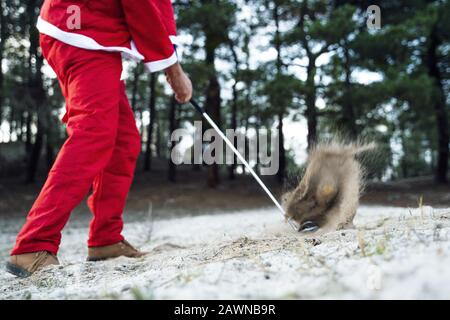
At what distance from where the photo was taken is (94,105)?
6.45 ft

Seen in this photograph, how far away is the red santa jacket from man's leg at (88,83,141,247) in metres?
0.30

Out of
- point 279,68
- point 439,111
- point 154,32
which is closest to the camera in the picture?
point 154,32

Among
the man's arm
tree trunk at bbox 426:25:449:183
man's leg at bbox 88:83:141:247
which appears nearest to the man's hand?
the man's arm

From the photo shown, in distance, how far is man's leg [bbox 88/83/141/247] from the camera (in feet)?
7.76

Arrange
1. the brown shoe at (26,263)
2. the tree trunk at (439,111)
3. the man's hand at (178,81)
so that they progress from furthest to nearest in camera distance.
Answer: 1. the tree trunk at (439,111)
2. the man's hand at (178,81)
3. the brown shoe at (26,263)

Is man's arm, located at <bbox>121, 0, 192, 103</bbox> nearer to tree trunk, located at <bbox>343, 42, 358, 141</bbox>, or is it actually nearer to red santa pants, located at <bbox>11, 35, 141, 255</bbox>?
red santa pants, located at <bbox>11, 35, 141, 255</bbox>

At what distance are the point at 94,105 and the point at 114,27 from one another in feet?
1.43

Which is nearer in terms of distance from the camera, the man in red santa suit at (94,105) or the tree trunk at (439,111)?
the man in red santa suit at (94,105)

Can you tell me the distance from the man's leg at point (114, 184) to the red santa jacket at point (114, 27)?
0.98 ft

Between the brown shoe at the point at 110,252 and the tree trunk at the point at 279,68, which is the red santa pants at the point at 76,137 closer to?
the brown shoe at the point at 110,252

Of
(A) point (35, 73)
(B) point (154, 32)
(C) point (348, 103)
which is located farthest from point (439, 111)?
A: (B) point (154, 32)

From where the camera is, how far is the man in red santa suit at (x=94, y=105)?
1884 mm

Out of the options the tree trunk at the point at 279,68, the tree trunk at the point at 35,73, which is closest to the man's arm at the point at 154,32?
the tree trunk at the point at 279,68

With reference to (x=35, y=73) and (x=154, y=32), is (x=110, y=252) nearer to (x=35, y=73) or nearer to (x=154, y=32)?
(x=154, y=32)
